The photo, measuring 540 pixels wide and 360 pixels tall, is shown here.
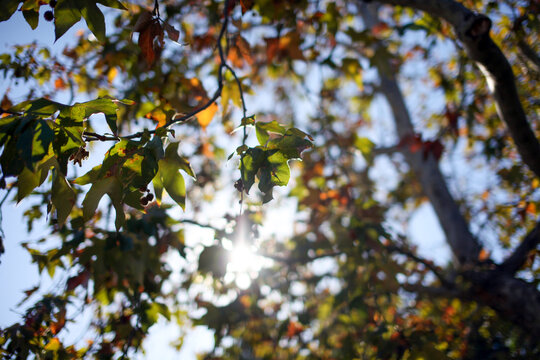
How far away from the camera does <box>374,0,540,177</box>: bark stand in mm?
1712

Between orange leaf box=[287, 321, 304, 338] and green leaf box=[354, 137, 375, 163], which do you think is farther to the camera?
orange leaf box=[287, 321, 304, 338]

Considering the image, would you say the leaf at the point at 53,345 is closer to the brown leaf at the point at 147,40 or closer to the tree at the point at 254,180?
the tree at the point at 254,180

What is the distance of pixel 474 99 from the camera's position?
3258 millimetres

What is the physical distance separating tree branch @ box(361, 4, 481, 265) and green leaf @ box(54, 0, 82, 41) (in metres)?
2.37

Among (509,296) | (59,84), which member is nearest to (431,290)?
(509,296)

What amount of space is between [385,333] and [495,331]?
0.94 m

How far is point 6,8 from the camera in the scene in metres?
1.20

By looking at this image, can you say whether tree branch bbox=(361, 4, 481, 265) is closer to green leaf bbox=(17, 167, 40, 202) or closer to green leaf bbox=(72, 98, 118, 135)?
green leaf bbox=(72, 98, 118, 135)

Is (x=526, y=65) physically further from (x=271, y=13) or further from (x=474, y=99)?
(x=271, y=13)

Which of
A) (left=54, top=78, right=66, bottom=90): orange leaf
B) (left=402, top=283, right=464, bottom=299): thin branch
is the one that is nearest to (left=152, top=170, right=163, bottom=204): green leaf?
(left=54, top=78, right=66, bottom=90): orange leaf

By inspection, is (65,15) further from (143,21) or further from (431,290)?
(431,290)

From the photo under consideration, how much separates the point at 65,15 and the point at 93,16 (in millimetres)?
91

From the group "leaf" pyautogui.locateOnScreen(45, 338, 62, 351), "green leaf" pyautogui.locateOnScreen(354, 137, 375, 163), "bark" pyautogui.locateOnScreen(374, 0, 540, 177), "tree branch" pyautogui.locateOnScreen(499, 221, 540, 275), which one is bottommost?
"leaf" pyautogui.locateOnScreen(45, 338, 62, 351)

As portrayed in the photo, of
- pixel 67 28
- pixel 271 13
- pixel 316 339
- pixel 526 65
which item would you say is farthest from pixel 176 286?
pixel 526 65
